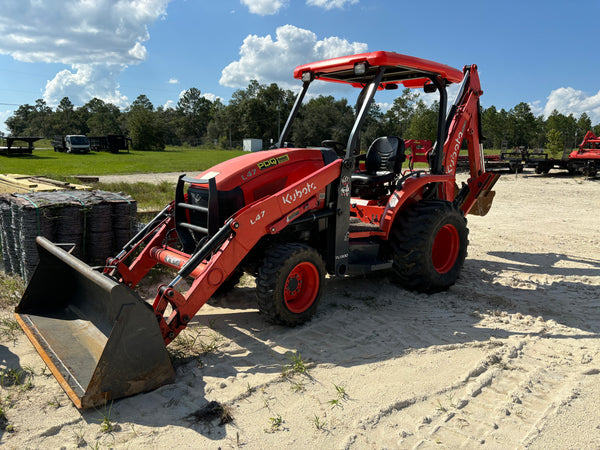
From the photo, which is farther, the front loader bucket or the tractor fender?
the tractor fender

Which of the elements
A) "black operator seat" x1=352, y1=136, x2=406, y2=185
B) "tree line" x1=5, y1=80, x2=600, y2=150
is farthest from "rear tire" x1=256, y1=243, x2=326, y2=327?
"tree line" x1=5, y1=80, x2=600, y2=150

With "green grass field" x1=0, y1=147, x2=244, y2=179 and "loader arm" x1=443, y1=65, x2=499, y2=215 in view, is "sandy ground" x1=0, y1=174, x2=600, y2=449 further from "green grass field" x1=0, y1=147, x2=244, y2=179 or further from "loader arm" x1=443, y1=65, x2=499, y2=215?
"green grass field" x1=0, y1=147, x2=244, y2=179

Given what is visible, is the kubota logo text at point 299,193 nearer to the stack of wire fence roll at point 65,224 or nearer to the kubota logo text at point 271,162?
the kubota logo text at point 271,162

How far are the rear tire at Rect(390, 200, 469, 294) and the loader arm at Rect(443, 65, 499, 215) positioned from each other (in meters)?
0.67

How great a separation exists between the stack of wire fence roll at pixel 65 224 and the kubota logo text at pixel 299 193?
256cm

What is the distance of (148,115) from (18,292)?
5947cm

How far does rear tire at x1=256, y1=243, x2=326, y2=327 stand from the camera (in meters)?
4.23

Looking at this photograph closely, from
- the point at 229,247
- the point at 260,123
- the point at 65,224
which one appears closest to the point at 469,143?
the point at 229,247

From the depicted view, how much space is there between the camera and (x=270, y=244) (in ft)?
15.0

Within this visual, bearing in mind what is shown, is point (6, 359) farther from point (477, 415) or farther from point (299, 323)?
point (477, 415)

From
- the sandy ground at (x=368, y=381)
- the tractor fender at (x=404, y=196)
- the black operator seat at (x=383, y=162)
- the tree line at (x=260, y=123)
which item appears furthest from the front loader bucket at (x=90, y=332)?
the tree line at (x=260, y=123)

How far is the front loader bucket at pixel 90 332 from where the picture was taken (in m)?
3.19

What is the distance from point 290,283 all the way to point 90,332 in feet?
5.84

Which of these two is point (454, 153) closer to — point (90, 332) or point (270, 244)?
point (270, 244)
